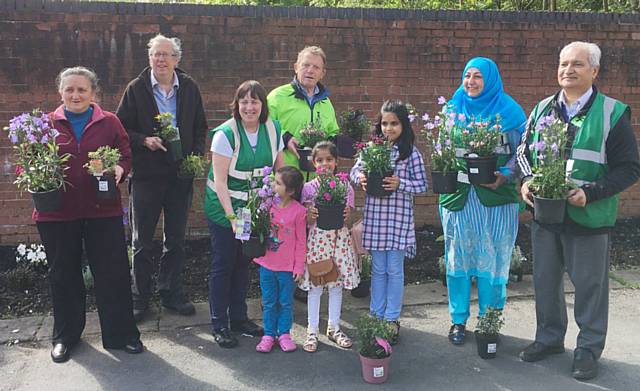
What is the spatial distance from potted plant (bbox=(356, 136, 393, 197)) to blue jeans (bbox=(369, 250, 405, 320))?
1.68 feet

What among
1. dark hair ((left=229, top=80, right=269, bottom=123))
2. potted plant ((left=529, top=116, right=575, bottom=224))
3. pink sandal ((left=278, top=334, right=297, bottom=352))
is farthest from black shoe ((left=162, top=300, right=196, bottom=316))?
potted plant ((left=529, top=116, right=575, bottom=224))

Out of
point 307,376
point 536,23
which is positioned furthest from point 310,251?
point 536,23

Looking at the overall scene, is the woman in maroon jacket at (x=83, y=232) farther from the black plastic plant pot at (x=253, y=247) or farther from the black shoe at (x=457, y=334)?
the black shoe at (x=457, y=334)

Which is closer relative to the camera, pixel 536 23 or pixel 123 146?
pixel 123 146

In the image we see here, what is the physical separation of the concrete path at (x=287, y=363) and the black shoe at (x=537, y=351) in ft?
0.18

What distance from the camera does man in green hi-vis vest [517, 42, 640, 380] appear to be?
3.97 m

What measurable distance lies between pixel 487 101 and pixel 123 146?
8.99ft

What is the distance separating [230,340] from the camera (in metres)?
4.59

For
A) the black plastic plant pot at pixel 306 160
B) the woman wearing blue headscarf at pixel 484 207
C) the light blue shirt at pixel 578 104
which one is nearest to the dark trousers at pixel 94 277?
the black plastic plant pot at pixel 306 160

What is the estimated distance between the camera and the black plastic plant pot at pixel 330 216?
14.0 ft

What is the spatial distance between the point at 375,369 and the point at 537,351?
1290mm

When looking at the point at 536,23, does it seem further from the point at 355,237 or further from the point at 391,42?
the point at 355,237

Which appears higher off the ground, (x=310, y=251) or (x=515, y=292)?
(x=310, y=251)

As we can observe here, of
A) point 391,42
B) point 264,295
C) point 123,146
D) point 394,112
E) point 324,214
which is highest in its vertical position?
point 391,42
